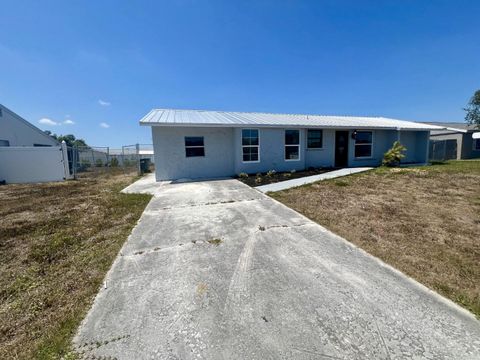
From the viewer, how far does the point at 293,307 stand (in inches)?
84.7

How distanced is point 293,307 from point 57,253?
366 centimetres

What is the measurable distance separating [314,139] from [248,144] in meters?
4.23

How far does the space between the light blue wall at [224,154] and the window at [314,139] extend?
0.21 metres

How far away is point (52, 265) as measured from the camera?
3.07 metres

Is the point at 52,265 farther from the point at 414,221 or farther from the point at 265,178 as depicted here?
the point at 265,178

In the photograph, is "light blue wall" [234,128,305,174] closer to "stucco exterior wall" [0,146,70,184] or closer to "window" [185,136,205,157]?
"window" [185,136,205,157]

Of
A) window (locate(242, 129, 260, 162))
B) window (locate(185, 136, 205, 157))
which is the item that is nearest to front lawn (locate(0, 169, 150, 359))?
window (locate(185, 136, 205, 157))

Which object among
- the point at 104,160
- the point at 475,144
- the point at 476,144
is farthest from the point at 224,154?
the point at 476,144

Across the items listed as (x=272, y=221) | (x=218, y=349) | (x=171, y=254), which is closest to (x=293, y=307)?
(x=218, y=349)

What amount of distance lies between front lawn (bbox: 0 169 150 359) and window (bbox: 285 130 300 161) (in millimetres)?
8042

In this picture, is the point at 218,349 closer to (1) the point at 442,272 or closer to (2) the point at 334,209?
(1) the point at 442,272

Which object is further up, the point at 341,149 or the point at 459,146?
the point at 459,146

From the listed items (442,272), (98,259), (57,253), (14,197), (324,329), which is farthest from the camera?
(14,197)

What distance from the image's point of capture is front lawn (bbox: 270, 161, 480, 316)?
2656mm
